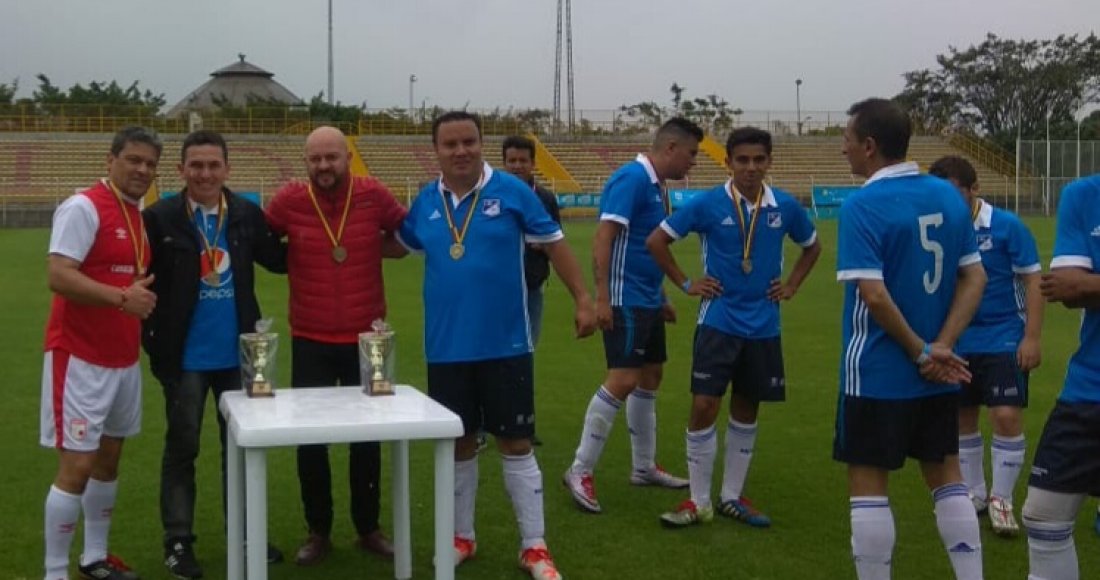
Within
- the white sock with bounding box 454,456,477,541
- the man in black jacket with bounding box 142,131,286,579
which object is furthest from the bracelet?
the man in black jacket with bounding box 142,131,286,579

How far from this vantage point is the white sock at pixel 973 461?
21.8 ft

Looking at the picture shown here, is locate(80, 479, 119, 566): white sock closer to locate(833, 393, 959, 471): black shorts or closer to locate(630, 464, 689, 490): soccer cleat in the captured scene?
locate(630, 464, 689, 490): soccer cleat

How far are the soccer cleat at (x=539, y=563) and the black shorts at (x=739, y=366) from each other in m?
1.39

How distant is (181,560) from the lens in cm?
561

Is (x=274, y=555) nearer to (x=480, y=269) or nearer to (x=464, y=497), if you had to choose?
(x=464, y=497)

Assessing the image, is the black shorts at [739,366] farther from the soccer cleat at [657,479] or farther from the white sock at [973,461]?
the white sock at [973,461]

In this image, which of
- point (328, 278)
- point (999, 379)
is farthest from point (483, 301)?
point (999, 379)

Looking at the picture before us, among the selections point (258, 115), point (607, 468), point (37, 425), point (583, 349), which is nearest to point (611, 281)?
point (607, 468)

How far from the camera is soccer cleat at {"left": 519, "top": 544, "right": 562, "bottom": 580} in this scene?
5.52 meters

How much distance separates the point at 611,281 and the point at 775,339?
38.8 inches

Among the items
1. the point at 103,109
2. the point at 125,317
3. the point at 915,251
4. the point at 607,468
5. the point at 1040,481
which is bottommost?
the point at 607,468

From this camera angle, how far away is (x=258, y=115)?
5819 centimetres

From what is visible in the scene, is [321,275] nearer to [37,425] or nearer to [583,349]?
[37,425]

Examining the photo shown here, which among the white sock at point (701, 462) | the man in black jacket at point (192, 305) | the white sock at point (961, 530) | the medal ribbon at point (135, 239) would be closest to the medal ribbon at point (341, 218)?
the man in black jacket at point (192, 305)
